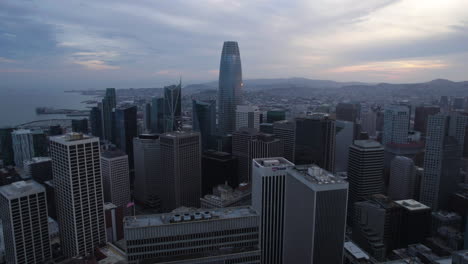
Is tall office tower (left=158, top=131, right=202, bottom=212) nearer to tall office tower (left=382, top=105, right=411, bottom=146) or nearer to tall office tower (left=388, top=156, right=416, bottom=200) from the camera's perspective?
tall office tower (left=388, top=156, right=416, bottom=200)

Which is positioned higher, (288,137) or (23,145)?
(288,137)

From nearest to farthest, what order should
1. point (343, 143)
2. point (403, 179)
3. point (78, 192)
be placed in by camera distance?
point (78, 192) → point (403, 179) → point (343, 143)

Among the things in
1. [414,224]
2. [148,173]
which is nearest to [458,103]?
[414,224]

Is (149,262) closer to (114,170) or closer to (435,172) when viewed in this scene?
(114,170)

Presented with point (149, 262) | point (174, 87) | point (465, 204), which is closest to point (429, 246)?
point (465, 204)

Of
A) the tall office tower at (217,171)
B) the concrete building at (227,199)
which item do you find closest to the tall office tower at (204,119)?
the tall office tower at (217,171)

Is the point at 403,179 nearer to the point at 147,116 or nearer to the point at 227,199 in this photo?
the point at 227,199
